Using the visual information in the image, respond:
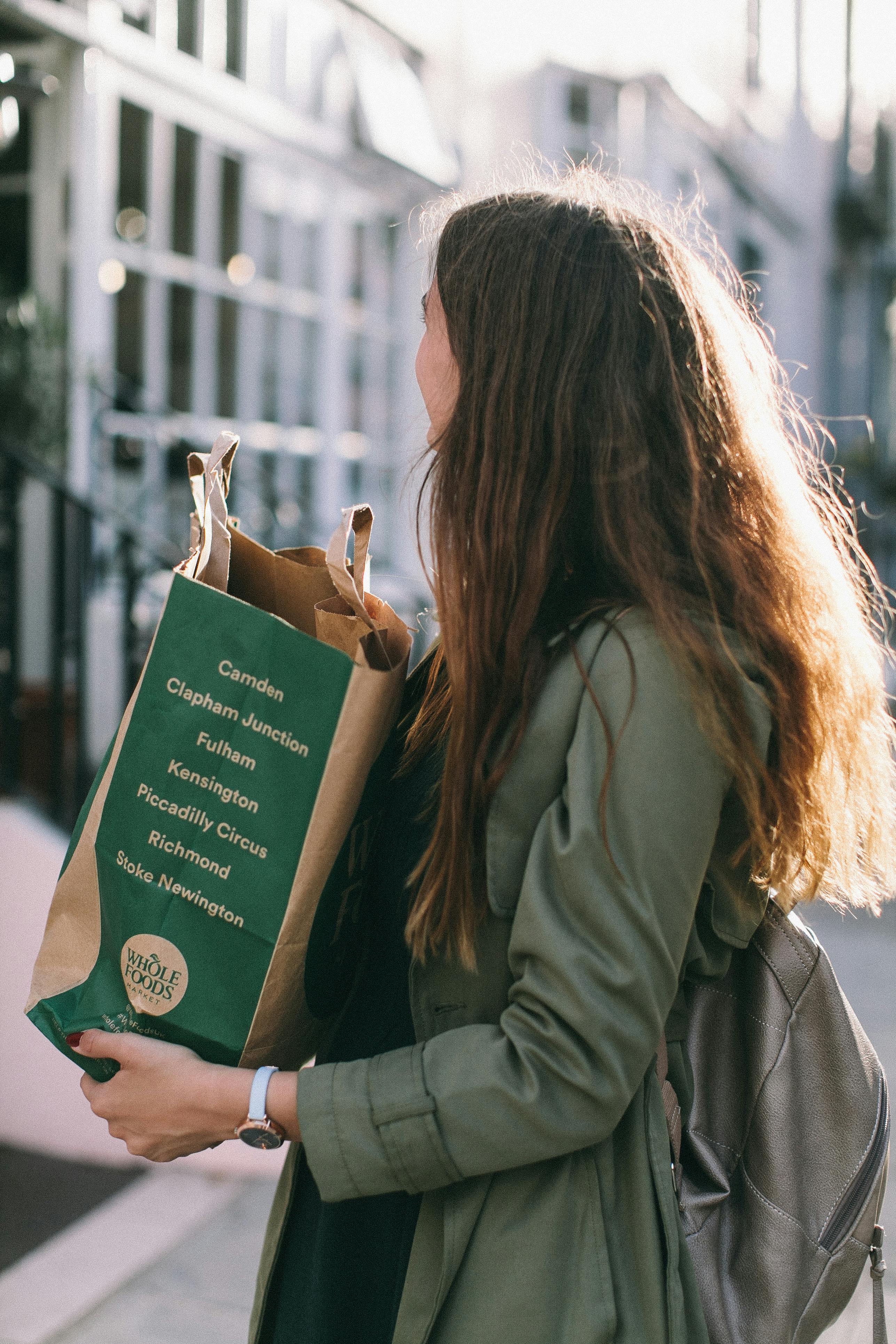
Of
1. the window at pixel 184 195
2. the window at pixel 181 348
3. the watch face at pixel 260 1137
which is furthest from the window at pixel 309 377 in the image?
the watch face at pixel 260 1137

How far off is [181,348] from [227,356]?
0.46 m

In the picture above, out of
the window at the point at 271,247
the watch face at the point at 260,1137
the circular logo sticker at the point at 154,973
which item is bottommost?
the watch face at the point at 260,1137

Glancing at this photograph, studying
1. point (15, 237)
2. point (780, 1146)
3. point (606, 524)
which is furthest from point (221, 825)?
point (15, 237)

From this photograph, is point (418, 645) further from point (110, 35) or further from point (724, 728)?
point (724, 728)

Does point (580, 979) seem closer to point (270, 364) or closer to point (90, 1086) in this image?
point (90, 1086)

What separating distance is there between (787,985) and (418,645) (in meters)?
5.25

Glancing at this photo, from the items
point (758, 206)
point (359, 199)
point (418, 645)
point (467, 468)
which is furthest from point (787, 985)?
point (758, 206)

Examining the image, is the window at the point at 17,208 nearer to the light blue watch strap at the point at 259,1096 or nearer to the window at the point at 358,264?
the window at the point at 358,264

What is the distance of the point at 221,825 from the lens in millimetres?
1210

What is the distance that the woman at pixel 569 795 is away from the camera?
3.61 feet

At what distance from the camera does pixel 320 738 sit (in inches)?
46.1

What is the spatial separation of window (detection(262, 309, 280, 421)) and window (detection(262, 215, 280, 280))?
23cm

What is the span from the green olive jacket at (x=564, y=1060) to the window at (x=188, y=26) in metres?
5.94

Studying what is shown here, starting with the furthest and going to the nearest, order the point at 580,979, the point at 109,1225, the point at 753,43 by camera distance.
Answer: the point at 753,43
the point at 109,1225
the point at 580,979
